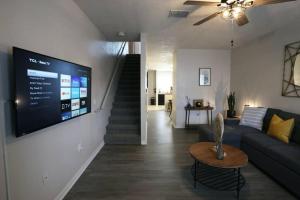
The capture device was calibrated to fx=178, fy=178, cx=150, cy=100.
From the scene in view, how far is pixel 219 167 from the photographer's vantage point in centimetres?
211

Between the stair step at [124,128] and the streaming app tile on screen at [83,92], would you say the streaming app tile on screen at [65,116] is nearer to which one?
the streaming app tile on screen at [83,92]

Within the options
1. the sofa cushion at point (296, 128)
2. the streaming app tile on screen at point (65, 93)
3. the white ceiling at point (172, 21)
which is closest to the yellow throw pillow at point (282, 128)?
the sofa cushion at point (296, 128)

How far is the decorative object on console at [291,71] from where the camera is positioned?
3215 mm

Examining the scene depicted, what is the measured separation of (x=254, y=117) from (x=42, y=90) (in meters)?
3.89

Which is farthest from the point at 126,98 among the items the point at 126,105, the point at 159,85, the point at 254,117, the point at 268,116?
the point at 159,85

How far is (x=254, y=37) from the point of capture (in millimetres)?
4180

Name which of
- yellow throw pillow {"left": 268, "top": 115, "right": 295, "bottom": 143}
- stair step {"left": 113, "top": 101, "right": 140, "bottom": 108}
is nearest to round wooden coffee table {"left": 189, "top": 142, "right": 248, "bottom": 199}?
yellow throw pillow {"left": 268, "top": 115, "right": 295, "bottom": 143}

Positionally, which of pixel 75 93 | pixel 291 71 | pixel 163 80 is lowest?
pixel 75 93

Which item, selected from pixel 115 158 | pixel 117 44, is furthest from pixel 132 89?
pixel 115 158

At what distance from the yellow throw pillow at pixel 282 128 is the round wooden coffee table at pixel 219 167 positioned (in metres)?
0.96

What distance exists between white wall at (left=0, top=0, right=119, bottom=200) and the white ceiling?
0.43 m

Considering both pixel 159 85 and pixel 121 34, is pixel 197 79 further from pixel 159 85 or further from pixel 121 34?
pixel 159 85

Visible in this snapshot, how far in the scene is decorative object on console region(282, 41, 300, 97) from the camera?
10.5ft

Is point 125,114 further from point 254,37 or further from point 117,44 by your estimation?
point 254,37
